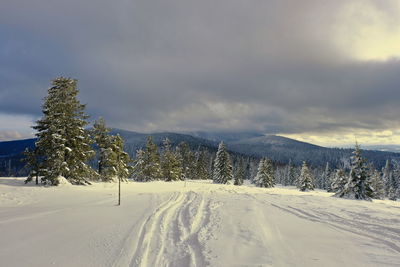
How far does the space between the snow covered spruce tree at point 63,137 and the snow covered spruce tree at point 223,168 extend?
118ft

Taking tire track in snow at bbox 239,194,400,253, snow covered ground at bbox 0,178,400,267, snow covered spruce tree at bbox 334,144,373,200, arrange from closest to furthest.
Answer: snow covered ground at bbox 0,178,400,267 → tire track in snow at bbox 239,194,400,253 → snow covered spruce tree at bbox 334,144,373,200

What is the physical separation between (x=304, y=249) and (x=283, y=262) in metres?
1.47

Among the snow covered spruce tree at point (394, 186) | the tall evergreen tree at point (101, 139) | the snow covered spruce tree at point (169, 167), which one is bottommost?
the snow covered spruce tree at point (394, 186)

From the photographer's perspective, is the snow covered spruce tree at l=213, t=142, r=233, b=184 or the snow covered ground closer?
the snow covered ground

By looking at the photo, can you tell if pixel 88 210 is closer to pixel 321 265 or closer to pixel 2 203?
pixel 2 203

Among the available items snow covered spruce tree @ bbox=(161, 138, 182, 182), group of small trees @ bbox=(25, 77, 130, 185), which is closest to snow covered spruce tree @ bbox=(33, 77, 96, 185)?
group of small trees @ bbox=(25, 77, 130, 185)

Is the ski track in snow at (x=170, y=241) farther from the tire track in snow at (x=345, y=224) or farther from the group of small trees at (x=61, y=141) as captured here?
the group of small trees at (x=61, y=141)

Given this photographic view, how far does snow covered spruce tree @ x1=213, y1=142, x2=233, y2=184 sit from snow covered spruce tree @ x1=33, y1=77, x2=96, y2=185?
1420 inches

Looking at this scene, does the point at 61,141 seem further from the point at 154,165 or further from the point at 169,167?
the point at 169,167

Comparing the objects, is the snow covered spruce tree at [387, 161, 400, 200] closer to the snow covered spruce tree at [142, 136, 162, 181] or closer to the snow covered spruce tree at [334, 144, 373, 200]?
the snow covered spruce tree at [334, 144, 373, 200]

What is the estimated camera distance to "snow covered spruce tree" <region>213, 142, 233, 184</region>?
198 ft

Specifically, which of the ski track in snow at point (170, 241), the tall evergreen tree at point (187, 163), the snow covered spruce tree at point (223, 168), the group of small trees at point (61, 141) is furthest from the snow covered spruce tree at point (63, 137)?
the tall evergreen tree at point (187, 163)

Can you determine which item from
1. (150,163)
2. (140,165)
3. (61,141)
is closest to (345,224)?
(61,141)

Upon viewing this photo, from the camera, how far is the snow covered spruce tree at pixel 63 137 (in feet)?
82.3
